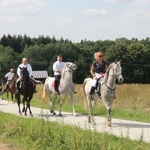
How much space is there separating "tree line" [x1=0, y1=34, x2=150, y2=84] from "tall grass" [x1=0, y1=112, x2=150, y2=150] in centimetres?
5020

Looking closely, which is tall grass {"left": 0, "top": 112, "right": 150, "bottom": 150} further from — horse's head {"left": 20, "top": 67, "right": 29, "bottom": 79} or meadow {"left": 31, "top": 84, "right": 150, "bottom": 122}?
meadow {"left": 31, "top": 84, "right": 150, "bottom": 122}

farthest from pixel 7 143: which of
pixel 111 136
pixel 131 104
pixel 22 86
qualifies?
pixel 131 104

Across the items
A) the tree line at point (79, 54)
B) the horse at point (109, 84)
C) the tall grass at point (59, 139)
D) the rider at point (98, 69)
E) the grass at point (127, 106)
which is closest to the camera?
the tall grass at point (59, 139)

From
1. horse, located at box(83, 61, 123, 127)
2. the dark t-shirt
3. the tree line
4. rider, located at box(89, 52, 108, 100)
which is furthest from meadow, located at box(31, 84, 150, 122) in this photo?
the tree line

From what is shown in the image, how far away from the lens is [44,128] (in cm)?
1094

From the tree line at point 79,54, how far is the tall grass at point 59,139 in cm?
5020

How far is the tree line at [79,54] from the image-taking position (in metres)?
86.2

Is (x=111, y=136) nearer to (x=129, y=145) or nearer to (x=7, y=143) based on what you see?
(x=129, y=145)

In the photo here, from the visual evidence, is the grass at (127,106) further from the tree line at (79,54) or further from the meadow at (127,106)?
the tree line at (79,54)

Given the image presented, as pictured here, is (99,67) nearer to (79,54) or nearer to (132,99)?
(132,99)

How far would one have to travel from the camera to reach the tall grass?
350 inches

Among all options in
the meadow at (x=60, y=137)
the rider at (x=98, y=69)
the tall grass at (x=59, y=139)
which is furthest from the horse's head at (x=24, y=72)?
the tall grass at (x=59, y=139)

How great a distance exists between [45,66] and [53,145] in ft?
361

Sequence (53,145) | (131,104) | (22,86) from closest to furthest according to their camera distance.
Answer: (53,145) < (22,86) < (131,104)
